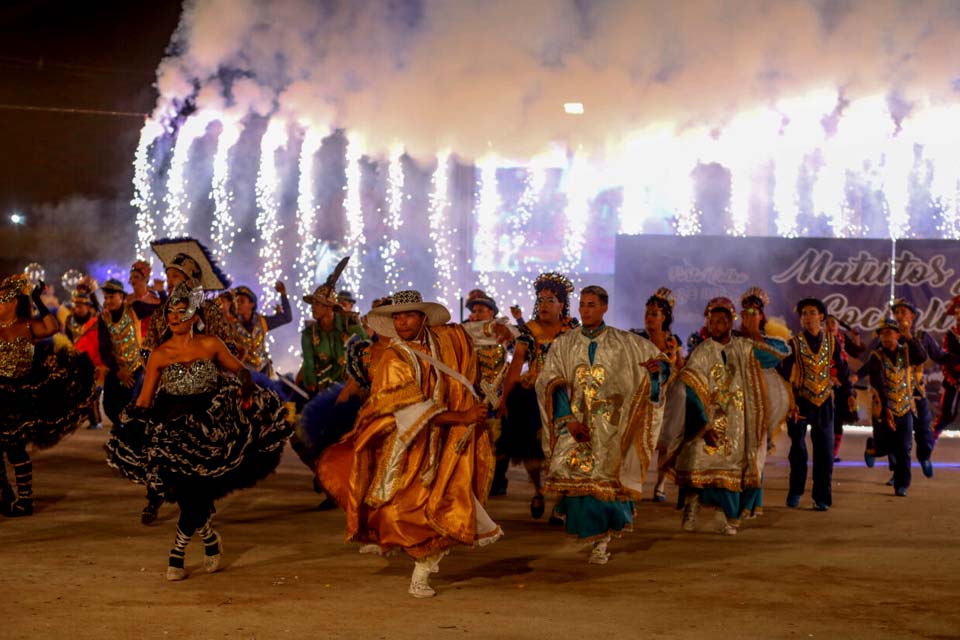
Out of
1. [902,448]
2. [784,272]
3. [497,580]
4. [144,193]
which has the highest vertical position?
[144,193]

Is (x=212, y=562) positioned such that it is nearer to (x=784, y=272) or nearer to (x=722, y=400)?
(x=722, y=400)

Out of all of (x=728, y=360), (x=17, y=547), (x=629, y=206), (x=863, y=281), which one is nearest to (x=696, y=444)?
(x=728, y=360)

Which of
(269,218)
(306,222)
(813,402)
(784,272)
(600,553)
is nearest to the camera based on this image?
(600,553)

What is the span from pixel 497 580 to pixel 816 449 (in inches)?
177

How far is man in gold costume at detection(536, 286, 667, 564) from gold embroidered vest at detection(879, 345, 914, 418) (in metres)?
5.16

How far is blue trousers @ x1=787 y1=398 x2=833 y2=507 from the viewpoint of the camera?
10617mm

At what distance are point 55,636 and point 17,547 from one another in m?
2.57

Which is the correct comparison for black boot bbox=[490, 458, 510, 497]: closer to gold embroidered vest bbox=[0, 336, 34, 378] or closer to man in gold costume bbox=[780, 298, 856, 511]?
man in gold costume bbox=[780, 298, 856, 511]

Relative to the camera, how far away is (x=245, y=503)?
34.5 feet

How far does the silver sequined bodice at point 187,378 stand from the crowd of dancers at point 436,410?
12mm

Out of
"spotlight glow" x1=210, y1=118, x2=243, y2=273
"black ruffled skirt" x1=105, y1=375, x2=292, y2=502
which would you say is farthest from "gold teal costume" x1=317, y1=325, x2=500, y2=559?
"spotlight glow" x1=210, y1=118, x2=243, y2=273

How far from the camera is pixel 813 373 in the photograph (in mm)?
10891

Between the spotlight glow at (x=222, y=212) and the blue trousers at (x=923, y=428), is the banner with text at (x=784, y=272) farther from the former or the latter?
the spotlight glow at (x=222, y=212)

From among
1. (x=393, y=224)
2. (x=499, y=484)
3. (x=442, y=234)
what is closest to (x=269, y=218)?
(x=393, y=224)
